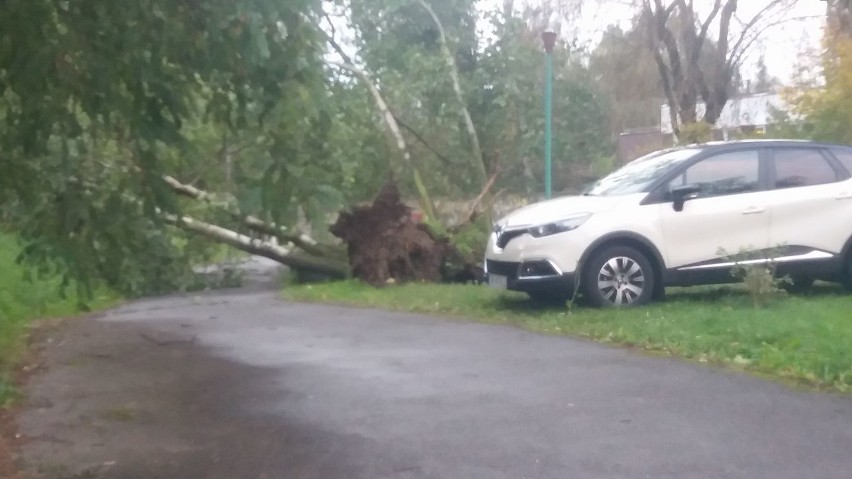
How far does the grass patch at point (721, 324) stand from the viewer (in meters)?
8.52

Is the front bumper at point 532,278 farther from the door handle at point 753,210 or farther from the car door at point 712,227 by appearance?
the door handle at point 753,210

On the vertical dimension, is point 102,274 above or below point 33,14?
below

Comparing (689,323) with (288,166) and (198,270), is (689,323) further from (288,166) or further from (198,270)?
(198,270)

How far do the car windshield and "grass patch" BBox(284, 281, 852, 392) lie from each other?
1.35m

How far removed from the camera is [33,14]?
22.3 feet

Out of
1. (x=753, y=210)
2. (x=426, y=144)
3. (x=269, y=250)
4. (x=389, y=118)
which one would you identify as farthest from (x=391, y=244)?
(x=753, y=210)

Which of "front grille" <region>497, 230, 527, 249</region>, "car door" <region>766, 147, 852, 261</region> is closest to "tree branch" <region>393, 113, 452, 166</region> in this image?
"front grille" <region>497, 230, 527, 249</region>

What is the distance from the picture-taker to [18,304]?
15625 millimetres

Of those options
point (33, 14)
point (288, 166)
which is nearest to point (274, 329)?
point (288, 166)

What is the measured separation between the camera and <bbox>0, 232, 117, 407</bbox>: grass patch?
37.8 ft

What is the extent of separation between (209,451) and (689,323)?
527 cm

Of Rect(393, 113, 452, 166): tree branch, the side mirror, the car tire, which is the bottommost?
the car tire

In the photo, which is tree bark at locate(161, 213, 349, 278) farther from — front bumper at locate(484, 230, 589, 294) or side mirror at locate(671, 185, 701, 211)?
side mirror at locate(671, 185, 701, 211)

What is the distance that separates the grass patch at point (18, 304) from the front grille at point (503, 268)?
456 centimetres
